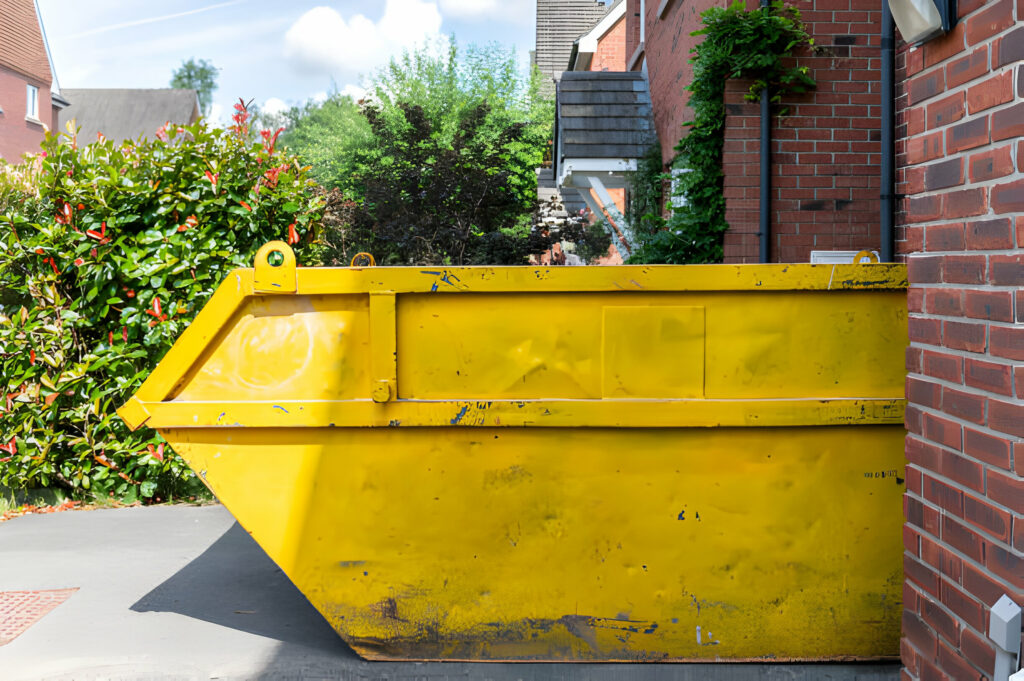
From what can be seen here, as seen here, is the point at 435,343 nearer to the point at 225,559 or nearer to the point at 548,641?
the point at 548,641

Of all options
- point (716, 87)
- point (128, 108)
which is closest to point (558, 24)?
point (128, 108)

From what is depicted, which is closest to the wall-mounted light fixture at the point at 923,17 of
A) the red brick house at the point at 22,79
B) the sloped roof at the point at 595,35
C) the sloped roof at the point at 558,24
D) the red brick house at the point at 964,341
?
the red brick house at the point at 964,341

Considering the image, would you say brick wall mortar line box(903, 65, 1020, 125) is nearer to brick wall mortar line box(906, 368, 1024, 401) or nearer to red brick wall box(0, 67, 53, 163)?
brick wall mortar line box(906, 368, 1024, 401)

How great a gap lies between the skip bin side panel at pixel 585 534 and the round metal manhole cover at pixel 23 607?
43.2 inches

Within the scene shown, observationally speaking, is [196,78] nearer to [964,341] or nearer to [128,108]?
[128,108]

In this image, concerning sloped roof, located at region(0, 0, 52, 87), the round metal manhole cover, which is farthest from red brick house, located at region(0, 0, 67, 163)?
the round metal manhole cover

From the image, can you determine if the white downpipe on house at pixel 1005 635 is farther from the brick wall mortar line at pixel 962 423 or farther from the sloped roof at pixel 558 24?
the sloped roof at pixel 558 24

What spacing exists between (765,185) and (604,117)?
13.1ft

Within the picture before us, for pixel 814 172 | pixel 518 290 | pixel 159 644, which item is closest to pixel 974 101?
pixel 518 290

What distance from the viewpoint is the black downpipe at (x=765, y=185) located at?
220 inches

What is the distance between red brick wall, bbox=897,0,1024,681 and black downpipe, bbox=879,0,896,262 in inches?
115

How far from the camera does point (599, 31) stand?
20.5 meters

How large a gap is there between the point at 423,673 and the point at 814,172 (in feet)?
14.1

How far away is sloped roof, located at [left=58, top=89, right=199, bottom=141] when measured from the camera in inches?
2338
